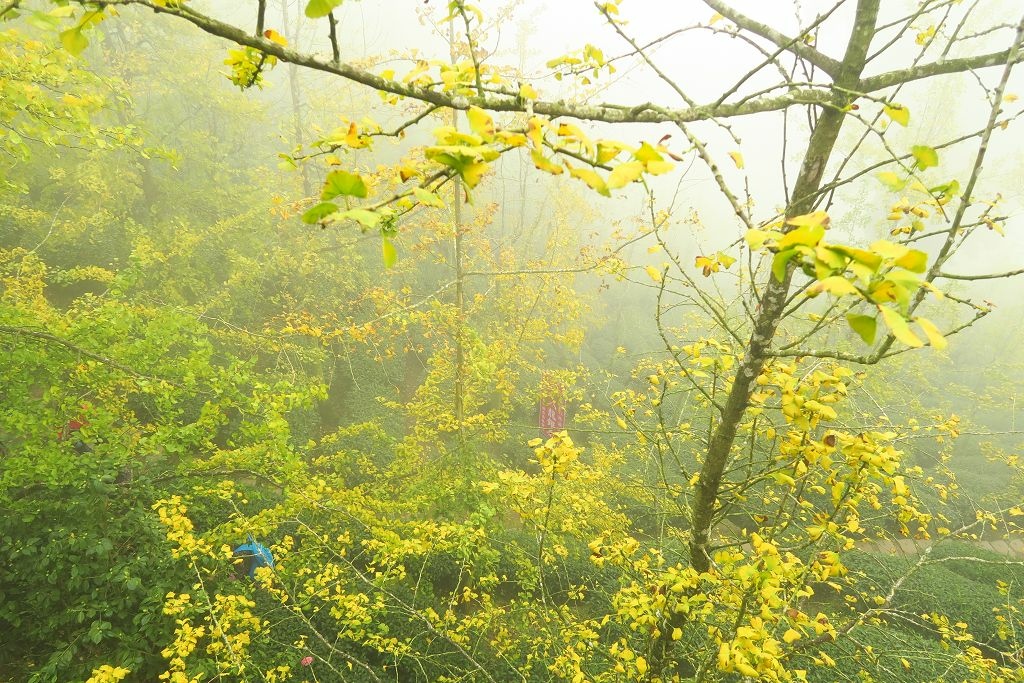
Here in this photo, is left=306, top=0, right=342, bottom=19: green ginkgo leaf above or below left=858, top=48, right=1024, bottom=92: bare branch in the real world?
below

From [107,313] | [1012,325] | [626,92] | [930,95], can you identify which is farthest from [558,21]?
[107,313]

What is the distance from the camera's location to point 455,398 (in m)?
6.63

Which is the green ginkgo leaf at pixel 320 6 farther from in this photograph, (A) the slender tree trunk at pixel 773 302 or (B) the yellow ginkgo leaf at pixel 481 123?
(A) the slender tree trunk at pixel 773 302

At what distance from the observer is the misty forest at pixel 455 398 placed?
1.60m

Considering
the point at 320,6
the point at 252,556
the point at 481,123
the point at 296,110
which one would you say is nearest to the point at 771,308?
the point at 481,123

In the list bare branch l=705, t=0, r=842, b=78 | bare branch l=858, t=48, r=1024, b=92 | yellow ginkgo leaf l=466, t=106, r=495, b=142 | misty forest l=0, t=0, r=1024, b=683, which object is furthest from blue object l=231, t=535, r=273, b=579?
bare branch l=858, t=48, r=1024, b=92

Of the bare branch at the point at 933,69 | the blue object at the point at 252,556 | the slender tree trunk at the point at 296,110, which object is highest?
the slender tree trunk at the point at 296,110

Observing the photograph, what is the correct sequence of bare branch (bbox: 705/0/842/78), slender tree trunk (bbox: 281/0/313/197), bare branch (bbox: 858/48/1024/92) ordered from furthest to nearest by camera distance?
slender tree trunk (bbox: 281/0/313/197) < bare branch (bbox: 705/0/842/78) < bare branch (bbox: 858/48/1024/92)

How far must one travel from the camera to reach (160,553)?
14.7 feet

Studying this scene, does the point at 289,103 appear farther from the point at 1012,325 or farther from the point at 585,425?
the point at 1012,325

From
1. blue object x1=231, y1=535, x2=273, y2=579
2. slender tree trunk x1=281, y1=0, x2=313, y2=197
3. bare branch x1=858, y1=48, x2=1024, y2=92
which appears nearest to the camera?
bare branch x1=858, y1=48, x2=1024, y2=92

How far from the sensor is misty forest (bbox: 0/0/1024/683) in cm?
160

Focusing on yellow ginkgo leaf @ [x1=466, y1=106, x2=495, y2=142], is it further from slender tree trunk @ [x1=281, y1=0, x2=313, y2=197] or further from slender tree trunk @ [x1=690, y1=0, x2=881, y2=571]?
slender tree trunk @ [x1=281, y1=0, x2=313, y2=197]

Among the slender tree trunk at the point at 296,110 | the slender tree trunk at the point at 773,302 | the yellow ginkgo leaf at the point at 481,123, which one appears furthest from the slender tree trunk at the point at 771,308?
the slender tree trunk at the point at 296,110
